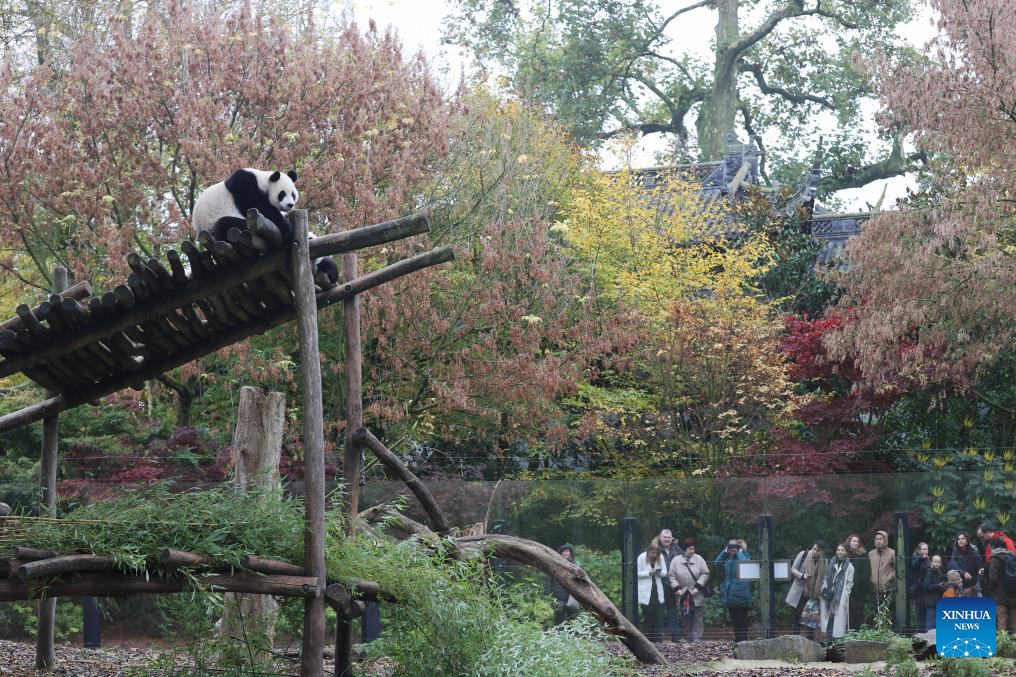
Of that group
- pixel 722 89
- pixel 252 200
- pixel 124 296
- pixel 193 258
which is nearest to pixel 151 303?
pixel 124 296

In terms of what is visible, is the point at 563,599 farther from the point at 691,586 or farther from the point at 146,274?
the point at 146,274

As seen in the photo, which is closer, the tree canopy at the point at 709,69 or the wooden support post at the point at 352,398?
the wooden support post at the point at 352,398

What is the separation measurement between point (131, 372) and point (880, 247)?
9.40 meters

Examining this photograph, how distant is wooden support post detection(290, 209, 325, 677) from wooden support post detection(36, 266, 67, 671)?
2383 mm

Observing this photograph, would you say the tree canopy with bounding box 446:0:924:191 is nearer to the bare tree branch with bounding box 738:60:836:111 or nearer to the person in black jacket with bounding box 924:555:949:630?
the bare tree branch with bounding box 738:60:836:111

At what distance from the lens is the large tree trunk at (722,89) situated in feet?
94.7

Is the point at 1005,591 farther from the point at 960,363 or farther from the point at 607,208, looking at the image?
the point at 607,208

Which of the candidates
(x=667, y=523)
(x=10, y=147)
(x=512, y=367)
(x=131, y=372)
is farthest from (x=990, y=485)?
(x=10, y=147)

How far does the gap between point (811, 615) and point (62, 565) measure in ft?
28.1

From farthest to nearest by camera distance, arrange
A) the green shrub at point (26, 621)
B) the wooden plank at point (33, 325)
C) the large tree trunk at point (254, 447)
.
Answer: the green shrub at point (26, 621), the large tree trunk at point (254, 447), the wooden plank at point (33, 325)

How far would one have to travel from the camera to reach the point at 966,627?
607cm

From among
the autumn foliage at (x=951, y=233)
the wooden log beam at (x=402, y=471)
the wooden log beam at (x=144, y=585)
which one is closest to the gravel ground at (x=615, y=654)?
the wooden log beam at (x=402, y=471)

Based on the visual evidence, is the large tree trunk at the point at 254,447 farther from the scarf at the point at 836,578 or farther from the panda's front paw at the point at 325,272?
the scarf at the point at 836,578

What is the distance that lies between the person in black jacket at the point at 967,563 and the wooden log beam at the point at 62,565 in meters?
9.07
